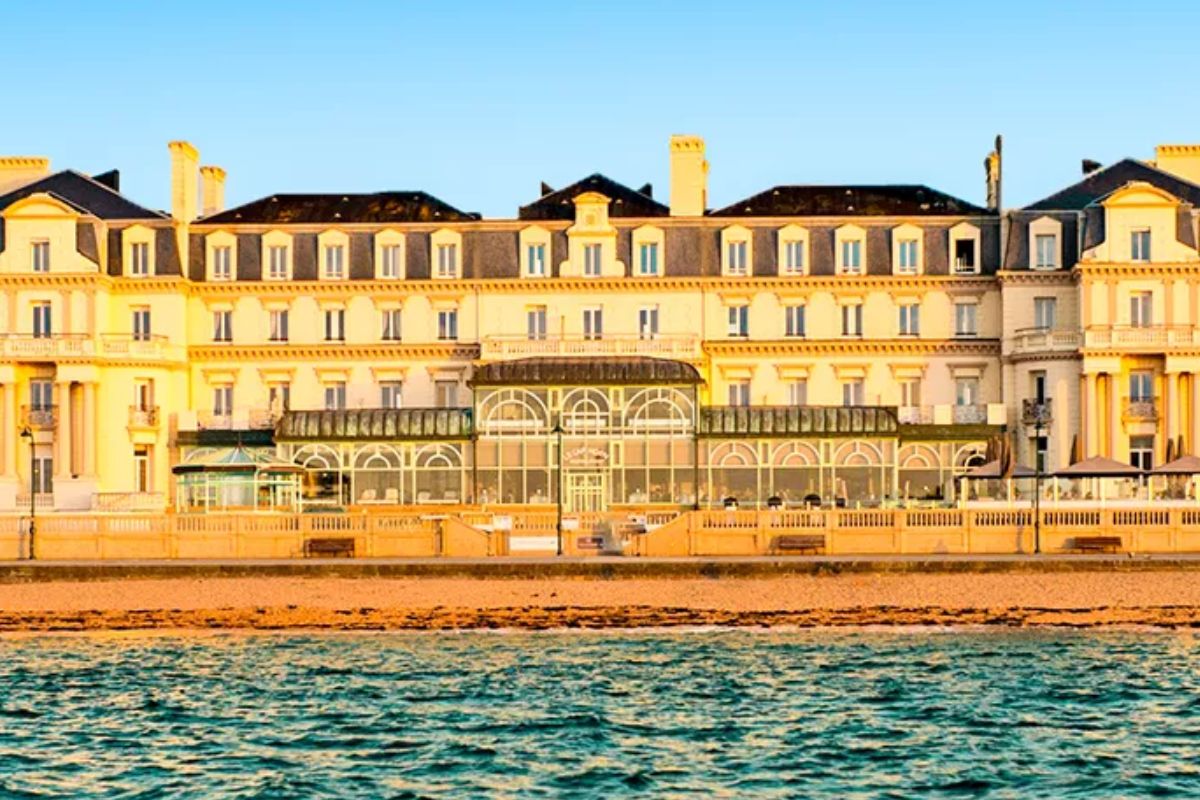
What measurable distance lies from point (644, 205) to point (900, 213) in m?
9.50

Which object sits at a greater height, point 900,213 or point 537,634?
point 900,213

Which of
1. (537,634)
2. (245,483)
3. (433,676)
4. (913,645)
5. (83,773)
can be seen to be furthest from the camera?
(245,483)

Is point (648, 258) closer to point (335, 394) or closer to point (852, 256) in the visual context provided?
point (852, 256)

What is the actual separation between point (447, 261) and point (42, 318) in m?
14.5

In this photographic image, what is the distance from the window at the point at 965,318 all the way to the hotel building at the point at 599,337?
0.15 m

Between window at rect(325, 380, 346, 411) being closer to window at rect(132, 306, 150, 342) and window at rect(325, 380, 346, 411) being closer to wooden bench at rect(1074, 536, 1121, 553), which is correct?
window at rect(132, 306, 150, 342)

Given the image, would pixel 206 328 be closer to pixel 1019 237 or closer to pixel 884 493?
pixel 884 493

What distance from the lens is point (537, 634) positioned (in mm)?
33875

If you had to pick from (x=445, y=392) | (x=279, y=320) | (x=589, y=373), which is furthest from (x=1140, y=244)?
(x=279, y=320)

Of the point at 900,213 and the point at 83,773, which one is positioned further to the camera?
the point at 900,213

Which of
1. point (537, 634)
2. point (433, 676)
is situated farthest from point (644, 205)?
point (433, 676)

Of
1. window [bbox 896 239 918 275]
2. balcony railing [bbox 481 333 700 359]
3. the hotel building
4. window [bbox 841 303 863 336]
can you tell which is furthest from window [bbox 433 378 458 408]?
window [bbox 896 239 918 275]

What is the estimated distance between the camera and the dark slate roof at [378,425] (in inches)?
2287

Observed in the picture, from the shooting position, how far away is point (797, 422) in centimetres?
5788
